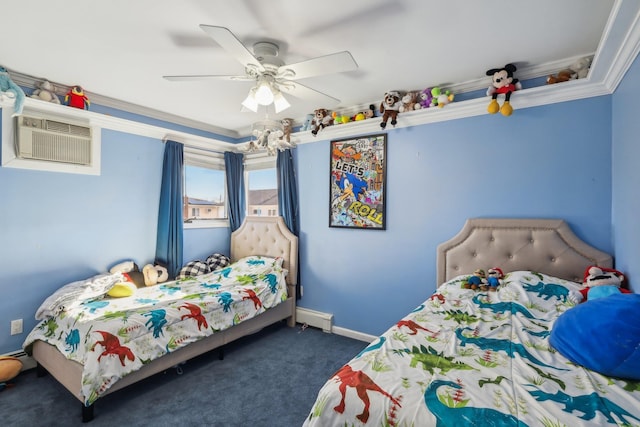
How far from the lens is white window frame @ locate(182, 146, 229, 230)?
3820mm

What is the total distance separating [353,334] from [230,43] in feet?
9.65

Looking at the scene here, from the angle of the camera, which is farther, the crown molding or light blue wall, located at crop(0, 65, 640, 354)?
light blue wall, located at crop(0, 65, 640, 354)

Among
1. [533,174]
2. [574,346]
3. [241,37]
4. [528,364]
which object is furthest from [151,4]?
[533,174]

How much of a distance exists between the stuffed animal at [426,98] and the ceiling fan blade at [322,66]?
1204 mm

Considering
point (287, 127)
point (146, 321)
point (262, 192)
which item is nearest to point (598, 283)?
point (146, 321)

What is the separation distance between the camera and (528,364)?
120cm

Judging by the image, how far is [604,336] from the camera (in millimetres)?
1155

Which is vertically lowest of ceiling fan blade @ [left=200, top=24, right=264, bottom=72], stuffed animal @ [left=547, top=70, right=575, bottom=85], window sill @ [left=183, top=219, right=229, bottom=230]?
window sill @ [left=183, top=219, right=229, bottom=230]

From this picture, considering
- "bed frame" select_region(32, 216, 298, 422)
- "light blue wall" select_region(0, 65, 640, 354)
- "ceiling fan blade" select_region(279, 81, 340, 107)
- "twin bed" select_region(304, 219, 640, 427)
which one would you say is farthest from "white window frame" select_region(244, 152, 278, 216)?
"twin bed" select_region(304, 219, 640, 427)

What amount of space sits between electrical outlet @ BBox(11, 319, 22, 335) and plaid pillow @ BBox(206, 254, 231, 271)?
172cm

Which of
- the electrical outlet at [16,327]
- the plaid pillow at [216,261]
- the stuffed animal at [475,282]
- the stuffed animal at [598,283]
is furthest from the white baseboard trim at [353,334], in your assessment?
the electrical outlet at [16,327]

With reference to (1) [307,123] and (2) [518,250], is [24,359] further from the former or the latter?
(2) [518,250]

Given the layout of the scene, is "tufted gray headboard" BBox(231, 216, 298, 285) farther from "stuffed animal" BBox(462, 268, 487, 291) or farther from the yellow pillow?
"stuffed animal" BBox(462, 268, 487, 291)

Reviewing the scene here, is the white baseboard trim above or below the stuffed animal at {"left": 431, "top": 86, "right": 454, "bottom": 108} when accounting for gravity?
below
